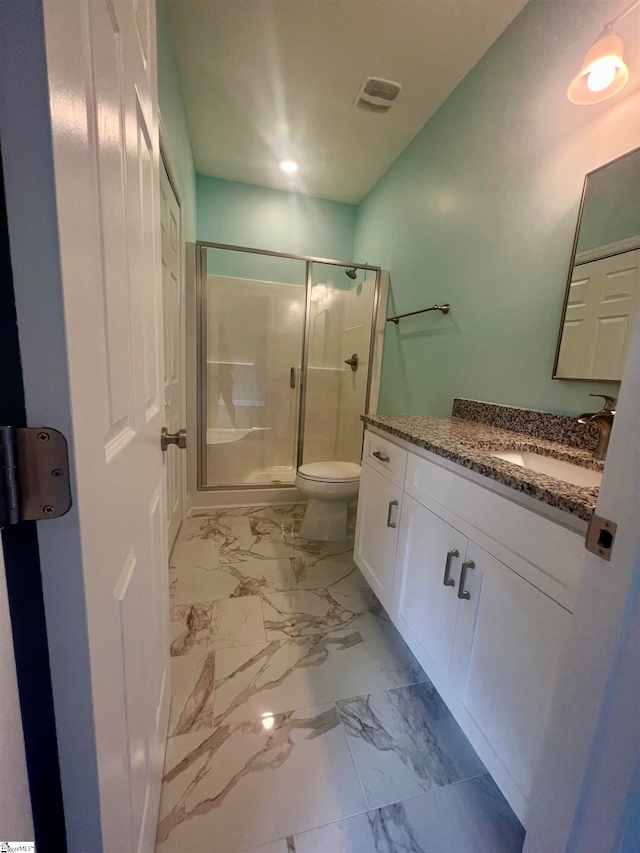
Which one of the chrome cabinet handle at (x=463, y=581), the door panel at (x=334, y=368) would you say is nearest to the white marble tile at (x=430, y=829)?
the chrome cabinet handle at (x=463, y=581)

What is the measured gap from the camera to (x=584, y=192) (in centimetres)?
Result: 116

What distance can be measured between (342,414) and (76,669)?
8.90ft

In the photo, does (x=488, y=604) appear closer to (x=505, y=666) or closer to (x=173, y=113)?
(x=505, y=666)

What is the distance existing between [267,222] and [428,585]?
304 cm

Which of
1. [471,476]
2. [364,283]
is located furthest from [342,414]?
[471,476]

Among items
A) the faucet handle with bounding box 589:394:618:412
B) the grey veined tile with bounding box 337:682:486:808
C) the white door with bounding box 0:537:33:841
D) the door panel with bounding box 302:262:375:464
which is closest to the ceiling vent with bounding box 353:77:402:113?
the door panel with bounding box 302:262:375:464

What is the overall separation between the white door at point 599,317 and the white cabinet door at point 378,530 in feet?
2.57

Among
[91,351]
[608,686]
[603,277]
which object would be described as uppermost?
[603,277]

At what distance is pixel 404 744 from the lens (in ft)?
3.34

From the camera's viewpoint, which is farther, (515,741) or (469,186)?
(469,186)

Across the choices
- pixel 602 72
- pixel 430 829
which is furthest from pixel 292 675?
pixel 602 72

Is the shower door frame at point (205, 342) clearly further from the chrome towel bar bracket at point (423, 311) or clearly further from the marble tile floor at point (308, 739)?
the marble tile floor at point (308, 739)

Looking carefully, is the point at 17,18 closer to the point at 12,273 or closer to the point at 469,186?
the point at 12,273

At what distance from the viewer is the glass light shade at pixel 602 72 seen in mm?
967
